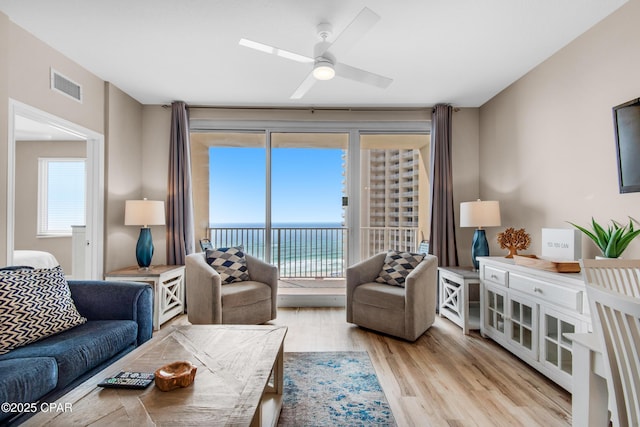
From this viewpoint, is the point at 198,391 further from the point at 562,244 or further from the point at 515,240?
the point at 515,240

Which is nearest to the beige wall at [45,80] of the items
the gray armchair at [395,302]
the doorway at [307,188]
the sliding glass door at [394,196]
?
the doorway at [307,188]

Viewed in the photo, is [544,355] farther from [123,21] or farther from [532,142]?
[123,21]

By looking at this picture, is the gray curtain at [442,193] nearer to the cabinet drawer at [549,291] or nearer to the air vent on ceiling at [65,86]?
the cabinet drawer at [549,291]

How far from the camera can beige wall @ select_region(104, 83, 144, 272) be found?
3594mm

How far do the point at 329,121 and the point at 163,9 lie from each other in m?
2.38

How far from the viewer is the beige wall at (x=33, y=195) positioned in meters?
5.43

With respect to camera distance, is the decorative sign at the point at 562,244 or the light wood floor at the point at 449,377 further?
the decorative sign at the point at 562,244

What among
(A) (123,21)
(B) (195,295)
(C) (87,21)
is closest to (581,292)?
(B) (195,295)

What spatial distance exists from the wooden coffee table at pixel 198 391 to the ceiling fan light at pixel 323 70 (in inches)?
71.3

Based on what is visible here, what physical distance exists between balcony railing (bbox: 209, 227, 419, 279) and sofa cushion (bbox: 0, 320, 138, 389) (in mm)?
2919

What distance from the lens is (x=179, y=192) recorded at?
4129 millimetres

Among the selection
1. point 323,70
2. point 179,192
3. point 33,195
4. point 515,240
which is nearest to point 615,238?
point 515,240

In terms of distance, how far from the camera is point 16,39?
8.20ft

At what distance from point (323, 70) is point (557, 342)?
Answer: 2497mm
